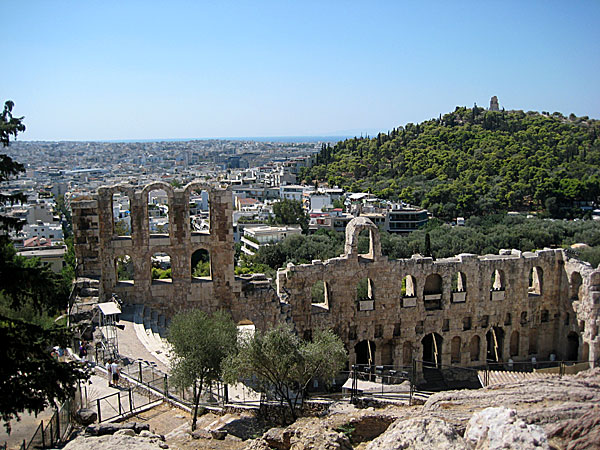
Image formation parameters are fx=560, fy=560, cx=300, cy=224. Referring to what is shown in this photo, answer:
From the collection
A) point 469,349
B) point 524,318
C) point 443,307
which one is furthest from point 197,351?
point 524,318

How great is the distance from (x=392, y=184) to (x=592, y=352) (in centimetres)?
7396

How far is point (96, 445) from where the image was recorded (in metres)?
10.3

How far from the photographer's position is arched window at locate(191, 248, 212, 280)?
42275 millimetres

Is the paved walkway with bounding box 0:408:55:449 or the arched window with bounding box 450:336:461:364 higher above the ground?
the paved walkway with bounding box 0:408:55:449

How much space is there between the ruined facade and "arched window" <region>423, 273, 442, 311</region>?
0.05 m

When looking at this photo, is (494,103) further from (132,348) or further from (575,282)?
(132,348)

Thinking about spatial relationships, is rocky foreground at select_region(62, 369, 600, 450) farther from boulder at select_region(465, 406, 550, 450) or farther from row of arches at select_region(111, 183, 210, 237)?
row of arches at select_region(111, 183, 210, 237)

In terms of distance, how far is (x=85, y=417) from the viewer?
13.7m

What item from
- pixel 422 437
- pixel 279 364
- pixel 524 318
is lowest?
pixel 524 318

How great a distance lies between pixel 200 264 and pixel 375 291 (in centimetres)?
2432

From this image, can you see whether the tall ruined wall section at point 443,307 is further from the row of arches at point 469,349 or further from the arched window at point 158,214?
the arched window at point 158,214

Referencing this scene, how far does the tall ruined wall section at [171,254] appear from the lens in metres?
22.1

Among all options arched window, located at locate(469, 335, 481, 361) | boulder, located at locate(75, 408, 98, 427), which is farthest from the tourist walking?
arched window, located at locate(469, 335, 481, 361)

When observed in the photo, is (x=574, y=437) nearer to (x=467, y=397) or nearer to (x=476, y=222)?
(x=467, y=397)
